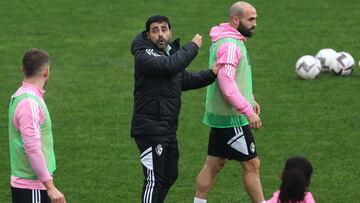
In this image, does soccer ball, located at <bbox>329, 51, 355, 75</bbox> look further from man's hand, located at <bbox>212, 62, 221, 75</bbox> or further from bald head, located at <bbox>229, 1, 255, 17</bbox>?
man's hand, located at <bbox>212, 62, 221, 75</bbox>

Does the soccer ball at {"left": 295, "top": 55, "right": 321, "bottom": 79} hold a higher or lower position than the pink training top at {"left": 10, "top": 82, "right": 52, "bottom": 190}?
higher

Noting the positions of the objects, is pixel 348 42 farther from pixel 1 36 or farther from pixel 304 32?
pixel 1 36

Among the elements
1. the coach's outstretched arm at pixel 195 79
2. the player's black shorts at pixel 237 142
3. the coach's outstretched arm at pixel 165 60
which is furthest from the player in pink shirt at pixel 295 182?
the player's black shorts at pixel 237 142

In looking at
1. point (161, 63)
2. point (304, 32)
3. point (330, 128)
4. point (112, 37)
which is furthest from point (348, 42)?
point (161, 63)

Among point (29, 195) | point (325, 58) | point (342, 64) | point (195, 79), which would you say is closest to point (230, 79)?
point (195, 79)

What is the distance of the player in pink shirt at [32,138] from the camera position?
8203mm

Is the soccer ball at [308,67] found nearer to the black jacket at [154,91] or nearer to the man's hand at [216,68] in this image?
the man's hand at [216,68]

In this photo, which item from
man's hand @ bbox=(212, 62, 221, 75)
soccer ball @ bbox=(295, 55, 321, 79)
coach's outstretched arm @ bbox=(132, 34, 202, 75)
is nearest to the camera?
coach's outstretched arm @ bbox=(132, 34, 202, 75)

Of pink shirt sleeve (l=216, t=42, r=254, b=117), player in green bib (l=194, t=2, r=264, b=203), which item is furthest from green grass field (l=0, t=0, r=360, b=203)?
pink shirt sleeve (l=216, t=42, r=254, b=117)

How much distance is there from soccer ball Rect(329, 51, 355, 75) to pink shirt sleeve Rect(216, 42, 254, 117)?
8.26 metres

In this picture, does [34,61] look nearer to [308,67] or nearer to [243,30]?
[243,30]

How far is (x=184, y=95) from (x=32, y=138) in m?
9.59

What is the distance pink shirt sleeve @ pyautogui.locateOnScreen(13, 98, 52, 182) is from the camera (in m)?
8.17

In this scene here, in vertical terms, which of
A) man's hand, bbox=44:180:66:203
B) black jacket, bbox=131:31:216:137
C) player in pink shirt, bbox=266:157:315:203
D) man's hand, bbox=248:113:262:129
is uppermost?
black jacket, bbox=131:31:216:137
